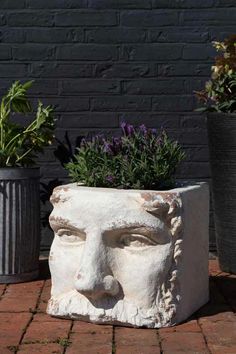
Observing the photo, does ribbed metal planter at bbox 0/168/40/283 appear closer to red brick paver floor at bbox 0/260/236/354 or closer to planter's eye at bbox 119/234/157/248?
red brick paver floor at bbox 0/260/236/354

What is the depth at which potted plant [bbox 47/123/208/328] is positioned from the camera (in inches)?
176

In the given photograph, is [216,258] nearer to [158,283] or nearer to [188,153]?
[188,153]

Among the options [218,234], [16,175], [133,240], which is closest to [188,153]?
[218,234]

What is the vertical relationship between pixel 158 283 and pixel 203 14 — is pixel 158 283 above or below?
below

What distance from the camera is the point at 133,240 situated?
14.9 ft

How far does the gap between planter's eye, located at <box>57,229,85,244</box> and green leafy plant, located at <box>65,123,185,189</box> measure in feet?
1.09

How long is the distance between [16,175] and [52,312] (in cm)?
113

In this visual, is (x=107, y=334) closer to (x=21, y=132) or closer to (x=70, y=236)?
(x=70, y=236)

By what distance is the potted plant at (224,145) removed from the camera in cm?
551

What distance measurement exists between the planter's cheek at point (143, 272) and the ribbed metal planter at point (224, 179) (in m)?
1.17

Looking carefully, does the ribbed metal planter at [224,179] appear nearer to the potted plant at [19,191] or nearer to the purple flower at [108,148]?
the purple flower at [108,148]

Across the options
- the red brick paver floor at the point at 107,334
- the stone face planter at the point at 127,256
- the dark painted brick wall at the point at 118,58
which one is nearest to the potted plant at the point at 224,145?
the dark painted brick wall at the point at 118,58

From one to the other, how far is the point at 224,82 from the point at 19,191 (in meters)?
1.60

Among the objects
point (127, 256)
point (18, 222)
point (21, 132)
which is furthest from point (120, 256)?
point (21, 132)
